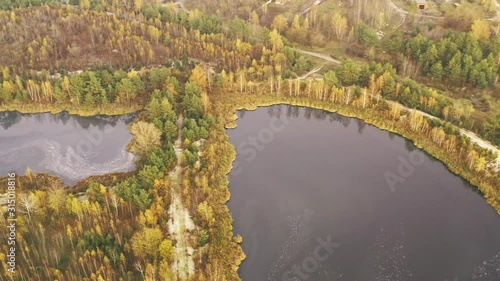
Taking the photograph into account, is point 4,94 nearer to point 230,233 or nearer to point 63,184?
point 63,184

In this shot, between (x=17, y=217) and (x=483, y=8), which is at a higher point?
(x=483, y=8)

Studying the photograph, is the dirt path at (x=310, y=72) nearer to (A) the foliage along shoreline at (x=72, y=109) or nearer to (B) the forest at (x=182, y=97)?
(B) the forest at (x=182, y=97)

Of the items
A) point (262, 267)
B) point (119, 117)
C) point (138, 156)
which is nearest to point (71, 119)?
point (119, 117)

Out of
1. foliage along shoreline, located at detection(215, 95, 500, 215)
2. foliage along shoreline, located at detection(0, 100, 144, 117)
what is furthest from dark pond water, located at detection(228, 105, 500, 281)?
foliage along shoreline, located at detection(0, 100, 144, 117)

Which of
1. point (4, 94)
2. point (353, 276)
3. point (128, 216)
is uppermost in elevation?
point (4, 94)

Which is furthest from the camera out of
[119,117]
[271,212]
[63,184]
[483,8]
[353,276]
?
[483,8]

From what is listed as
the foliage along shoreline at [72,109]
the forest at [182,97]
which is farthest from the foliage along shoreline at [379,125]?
the foliage along shoreline at [72,109]
